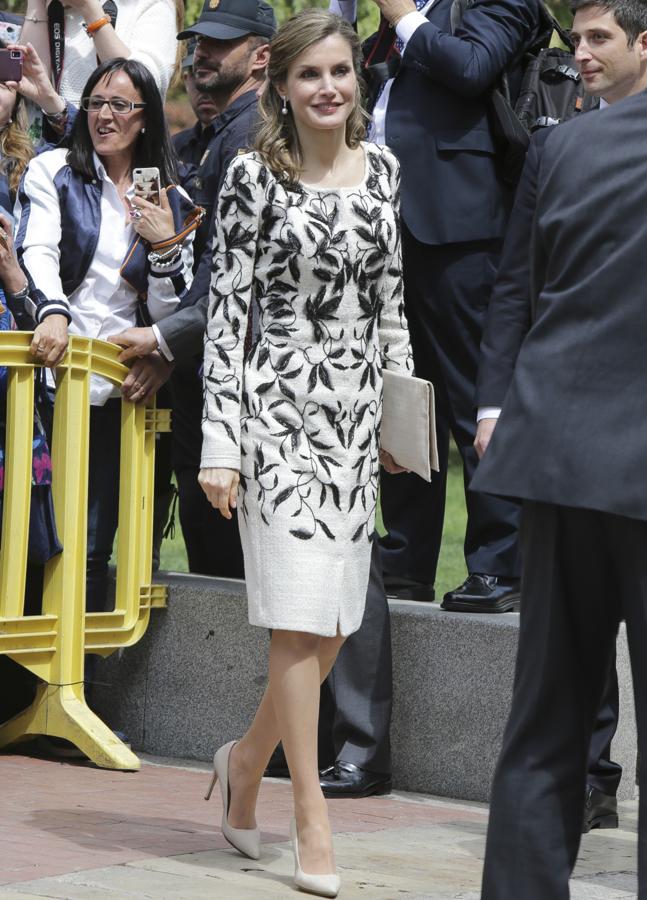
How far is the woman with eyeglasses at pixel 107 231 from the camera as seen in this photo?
20.3 feet

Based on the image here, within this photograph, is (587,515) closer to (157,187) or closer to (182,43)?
(157,187)

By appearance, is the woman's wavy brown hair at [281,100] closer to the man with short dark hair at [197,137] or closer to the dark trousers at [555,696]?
the dark trousers at [555,696]

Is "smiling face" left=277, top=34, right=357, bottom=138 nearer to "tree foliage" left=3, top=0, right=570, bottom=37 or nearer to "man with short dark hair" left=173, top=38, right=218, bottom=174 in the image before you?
"man with short dark hair" left=173, top=38, right=218, bottom=174

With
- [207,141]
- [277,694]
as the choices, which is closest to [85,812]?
[277,694]

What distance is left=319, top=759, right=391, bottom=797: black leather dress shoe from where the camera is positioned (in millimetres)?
5617

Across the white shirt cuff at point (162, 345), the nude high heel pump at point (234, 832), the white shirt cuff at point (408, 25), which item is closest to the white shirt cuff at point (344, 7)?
the white shirt cuff at point (408, 25)

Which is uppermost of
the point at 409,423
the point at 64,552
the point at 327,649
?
the point at 409,423

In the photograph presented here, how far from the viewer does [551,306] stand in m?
3.31

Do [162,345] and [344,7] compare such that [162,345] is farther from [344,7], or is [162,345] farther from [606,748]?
[606,748]

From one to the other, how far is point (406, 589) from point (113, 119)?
2068mm

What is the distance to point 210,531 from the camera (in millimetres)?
7109

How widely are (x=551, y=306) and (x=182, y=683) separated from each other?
3.52m

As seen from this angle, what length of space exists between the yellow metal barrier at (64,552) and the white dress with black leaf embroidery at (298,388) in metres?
1.55

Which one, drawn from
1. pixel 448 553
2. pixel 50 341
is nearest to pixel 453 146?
pixel 50 341
